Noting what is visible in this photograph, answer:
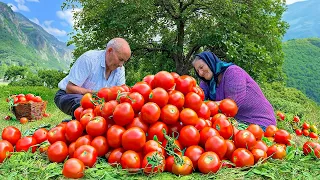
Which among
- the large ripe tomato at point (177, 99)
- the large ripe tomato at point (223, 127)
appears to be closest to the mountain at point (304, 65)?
the large ripe tomato at point (223, 127)

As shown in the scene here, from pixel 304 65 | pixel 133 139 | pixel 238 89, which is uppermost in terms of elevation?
pixel 304 65

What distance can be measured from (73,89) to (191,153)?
3106 millimetres

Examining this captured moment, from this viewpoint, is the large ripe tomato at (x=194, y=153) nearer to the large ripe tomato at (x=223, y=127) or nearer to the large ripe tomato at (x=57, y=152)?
the large ripe tomato at (x=223, y=127)

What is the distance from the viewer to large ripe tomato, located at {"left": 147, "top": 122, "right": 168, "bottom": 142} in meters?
2.55

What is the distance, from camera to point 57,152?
2.59 meters

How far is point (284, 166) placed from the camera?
2.48 m

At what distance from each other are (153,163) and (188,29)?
492 inches

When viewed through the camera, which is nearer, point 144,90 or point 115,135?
point 115,135

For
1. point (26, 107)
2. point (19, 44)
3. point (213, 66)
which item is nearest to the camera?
point (213, 66)

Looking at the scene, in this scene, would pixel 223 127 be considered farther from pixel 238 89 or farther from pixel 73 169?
pixel 238 89

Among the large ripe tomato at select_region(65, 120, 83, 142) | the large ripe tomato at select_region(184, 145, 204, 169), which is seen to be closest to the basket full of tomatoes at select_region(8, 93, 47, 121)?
the large ripe tomato at select_region(65, 120, 83, 142)

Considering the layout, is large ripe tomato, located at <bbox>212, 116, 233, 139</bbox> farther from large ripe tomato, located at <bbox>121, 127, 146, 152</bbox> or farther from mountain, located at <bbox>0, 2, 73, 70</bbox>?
mountain, located at <bbox>0, 2, 73, 70</bbox>

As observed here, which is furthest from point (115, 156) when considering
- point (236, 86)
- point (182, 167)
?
point (236, 86)

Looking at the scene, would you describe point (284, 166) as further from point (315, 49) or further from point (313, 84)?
point (315, 49)
